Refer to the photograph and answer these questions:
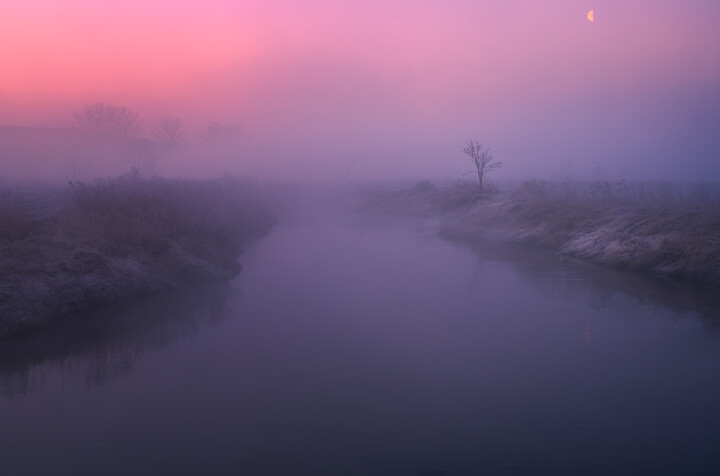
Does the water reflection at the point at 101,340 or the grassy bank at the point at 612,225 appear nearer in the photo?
the water reflection at the point at 101,340

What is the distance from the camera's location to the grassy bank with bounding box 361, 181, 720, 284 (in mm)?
12914

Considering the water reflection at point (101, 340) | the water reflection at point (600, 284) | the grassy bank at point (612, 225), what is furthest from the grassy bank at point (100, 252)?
the grassy bank at point (612, 225)

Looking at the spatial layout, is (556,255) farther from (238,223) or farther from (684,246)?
(238,223)

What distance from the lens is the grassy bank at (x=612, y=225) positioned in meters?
12.9

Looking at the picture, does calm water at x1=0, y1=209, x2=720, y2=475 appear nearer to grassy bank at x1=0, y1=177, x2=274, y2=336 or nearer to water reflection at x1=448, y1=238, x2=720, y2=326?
water reflection at x1=448, y1=238, x2=720, y2=326

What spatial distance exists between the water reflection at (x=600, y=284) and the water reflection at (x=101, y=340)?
713 cm

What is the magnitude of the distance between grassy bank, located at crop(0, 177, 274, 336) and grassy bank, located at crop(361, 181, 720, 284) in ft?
38.3

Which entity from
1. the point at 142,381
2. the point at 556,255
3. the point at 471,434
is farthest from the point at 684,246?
the point at 142,381

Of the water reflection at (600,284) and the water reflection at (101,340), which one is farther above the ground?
the water reflection at (101,340)

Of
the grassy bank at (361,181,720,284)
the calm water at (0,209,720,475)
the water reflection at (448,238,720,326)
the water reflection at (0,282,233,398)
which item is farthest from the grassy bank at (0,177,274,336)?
the grassy bank at (361,181,720,284)

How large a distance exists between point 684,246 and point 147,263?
14.0 meters

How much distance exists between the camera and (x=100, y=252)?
10305 mm

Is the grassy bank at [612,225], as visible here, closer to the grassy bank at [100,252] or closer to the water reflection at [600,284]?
the water reflection at [600,284]

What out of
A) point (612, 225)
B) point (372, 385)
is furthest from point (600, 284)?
point (372, 385)
